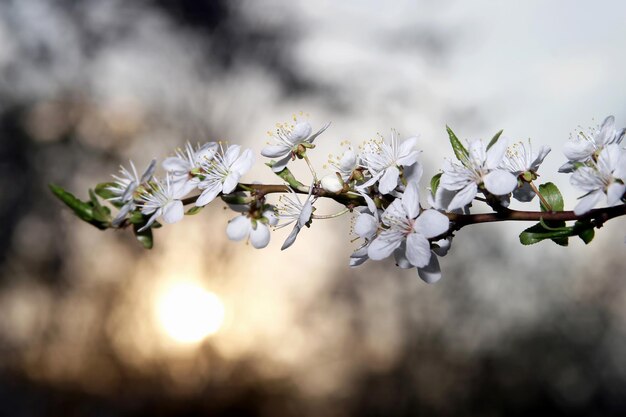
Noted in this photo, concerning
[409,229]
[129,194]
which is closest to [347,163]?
[409,229]

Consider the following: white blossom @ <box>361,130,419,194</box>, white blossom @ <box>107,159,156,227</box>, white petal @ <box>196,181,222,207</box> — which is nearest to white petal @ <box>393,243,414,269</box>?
white blossom @ <box>361,130,419,194</box>

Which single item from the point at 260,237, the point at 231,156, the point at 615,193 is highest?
the point at 231,156

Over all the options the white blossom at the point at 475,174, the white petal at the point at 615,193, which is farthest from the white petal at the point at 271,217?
the white petal at the point at 615,193

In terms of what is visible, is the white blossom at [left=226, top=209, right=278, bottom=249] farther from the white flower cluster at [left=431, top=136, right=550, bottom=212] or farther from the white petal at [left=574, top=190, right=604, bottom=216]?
the white petal at [left=574, top=190, right=604, bottom=216]

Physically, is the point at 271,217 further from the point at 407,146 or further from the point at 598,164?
the point at 598,164

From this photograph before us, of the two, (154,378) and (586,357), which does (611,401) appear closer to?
(586,357)

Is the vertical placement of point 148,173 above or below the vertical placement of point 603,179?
above

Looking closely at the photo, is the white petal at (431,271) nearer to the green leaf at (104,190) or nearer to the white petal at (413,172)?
the white petal at (413,172)
